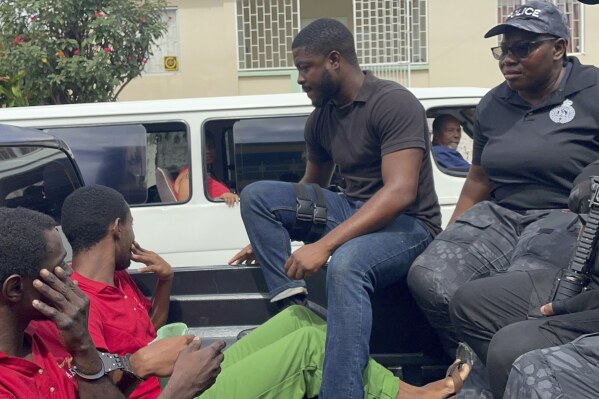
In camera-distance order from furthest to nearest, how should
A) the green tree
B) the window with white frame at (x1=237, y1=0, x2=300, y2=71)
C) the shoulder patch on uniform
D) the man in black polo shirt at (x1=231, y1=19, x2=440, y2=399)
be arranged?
the window with white frame at (x1=237, y1=0, x2=300, y2=71)
the green tree
the shoulder patch on uniform
the man in black polo shirt at (x1=231, y1=19, x2=440, y2=399)

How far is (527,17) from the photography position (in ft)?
10.9

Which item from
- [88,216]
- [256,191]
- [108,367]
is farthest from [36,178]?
[108,367]

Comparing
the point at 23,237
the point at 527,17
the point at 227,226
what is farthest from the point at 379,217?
the point at 227,226

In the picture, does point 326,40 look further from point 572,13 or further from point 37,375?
point 572,13

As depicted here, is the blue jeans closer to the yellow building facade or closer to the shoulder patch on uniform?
the shoulder patch on uniform

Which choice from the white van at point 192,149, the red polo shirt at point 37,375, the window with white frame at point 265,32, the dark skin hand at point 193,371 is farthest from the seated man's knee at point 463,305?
the window with white frame at point 265,32

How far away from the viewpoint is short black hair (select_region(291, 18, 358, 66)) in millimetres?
3789

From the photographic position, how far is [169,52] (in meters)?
14.0

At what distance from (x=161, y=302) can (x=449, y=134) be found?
3401 mm

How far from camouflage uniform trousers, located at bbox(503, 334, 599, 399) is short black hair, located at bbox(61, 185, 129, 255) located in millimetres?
1572

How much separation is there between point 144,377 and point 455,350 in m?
1.15

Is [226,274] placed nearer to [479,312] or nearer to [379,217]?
[379,217]

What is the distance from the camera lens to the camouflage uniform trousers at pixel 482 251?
3018mm

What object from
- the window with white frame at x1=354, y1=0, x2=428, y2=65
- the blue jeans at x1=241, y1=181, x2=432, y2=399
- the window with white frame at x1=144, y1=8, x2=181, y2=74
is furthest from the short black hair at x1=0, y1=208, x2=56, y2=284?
the window with white frame at x1=144, y1=8, x2=181, y2=74
